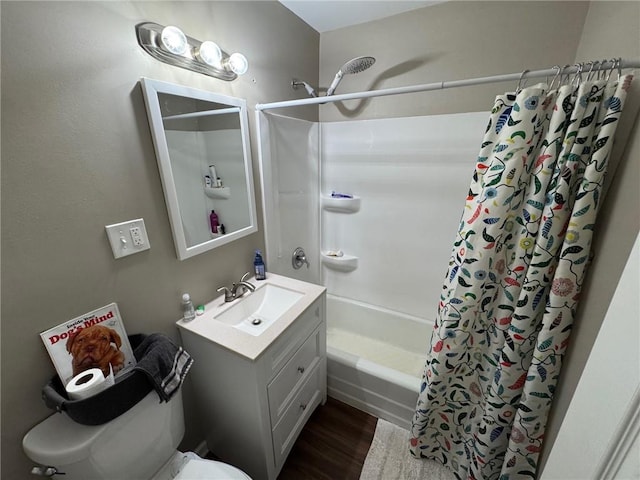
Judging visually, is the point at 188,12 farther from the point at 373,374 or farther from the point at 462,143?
the point at 373,374

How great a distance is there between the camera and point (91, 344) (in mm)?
871

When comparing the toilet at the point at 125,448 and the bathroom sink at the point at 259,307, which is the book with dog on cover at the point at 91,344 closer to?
the toilet at the point at 125,448

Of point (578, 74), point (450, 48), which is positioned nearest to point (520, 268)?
point (578, 74)

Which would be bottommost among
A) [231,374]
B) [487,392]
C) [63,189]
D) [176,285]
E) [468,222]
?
[487,392]

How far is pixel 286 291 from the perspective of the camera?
1.49 m

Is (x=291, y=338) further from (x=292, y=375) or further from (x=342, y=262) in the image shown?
(x=342, y=262)

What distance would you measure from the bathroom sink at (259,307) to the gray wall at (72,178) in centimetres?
31

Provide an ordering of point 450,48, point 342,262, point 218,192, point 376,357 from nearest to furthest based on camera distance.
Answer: point 218,192 < point 450,48 < point 376,357 < point 342,262

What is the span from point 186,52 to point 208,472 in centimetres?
162

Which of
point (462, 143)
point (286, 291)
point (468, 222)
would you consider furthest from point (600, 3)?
point (286, 291)

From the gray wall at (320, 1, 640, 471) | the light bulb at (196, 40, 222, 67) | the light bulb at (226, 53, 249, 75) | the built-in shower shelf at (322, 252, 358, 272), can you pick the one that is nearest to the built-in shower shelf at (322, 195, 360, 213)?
the built-in shower shelf at (322, 252, 358, 272)

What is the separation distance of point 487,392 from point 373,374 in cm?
58

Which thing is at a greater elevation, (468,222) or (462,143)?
(462,143)

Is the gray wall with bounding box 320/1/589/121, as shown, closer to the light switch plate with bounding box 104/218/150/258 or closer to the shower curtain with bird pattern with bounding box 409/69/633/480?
the shower curtain with bird pattern with bounding box 409/69/633/480
